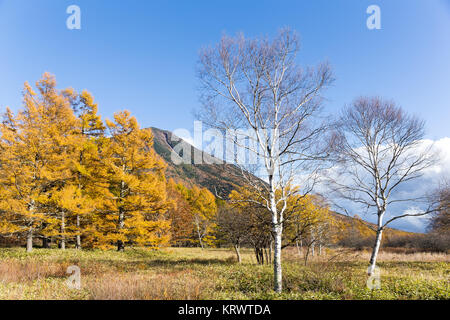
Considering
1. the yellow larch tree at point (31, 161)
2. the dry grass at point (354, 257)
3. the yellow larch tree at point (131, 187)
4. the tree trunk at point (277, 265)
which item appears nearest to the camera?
the tree trunk at point (277, 265)

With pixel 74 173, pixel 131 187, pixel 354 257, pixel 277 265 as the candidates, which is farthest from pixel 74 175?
pixel 354 257

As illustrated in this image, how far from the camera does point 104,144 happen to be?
18.5 metres

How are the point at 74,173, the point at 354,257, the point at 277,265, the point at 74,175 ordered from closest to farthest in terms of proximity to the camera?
1. the point at 277,265
2. the point at 354,257
3. the point at 74,175
4. the point at 74,173

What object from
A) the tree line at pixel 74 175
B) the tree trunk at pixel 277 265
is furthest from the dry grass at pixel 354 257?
the tree line at pixel 74 175

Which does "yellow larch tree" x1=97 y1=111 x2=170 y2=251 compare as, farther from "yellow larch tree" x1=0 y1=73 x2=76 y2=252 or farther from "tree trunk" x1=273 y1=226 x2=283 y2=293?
"tree trunk" x1=273 y1=226 x2=283 y2=293

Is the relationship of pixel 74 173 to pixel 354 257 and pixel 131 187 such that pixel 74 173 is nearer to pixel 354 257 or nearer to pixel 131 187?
pixel 131 187

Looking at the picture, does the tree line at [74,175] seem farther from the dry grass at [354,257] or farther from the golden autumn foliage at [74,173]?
the dry grass at [354,257]

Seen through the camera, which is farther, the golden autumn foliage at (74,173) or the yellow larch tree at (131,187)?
the yellow larch tree at (131,187)

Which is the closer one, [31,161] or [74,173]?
[31,161]

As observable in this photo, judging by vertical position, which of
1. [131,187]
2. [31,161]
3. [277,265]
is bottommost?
[277,265]

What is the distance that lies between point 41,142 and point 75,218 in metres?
7.11

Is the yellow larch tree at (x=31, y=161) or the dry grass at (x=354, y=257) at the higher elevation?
the yellow larch tree at (x=31, y=161)

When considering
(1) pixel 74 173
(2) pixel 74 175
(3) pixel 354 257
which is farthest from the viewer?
(1) pixel 74 173
